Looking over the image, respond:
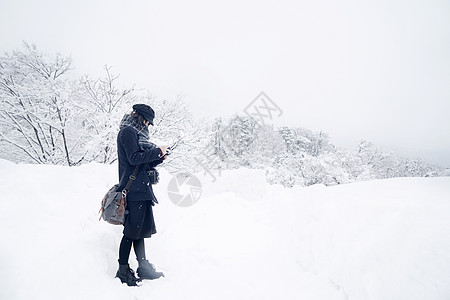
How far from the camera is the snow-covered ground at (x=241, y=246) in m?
1.94

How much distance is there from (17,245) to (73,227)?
27.3 inches

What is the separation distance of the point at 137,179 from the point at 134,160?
0.85 ft

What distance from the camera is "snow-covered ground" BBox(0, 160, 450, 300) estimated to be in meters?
1.94

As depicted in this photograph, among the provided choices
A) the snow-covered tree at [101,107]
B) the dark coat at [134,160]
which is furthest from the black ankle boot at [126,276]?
the snow-covered tree at [101,107]

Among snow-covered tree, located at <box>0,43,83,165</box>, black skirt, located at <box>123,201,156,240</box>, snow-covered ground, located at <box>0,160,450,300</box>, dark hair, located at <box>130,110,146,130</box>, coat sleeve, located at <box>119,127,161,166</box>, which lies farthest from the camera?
snow-covered tree, located at <box>0,43,83,165</box>

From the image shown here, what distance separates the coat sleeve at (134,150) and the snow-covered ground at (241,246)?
120cm

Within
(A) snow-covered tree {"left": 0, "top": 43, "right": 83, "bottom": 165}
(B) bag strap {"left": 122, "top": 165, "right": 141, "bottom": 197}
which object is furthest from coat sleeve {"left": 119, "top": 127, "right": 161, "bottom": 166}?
(A) snow-covered tree {"left": 0, "top": 43, "right": 83, "bottom": 165}

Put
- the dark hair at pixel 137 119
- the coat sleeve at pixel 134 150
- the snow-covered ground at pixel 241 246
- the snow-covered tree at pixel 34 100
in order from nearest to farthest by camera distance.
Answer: the snow-covered ground at pixel 241 246 < the coat sleeve at pixel 134 150 < the dark hair at pixel 137 119 < the snow-covered tree at pixel 34 100

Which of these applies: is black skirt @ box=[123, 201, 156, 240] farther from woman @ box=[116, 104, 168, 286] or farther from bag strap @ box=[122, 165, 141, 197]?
bag strap @ box=[122, 165, 141, 197]

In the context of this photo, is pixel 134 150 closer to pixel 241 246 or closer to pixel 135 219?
pixel 135 219

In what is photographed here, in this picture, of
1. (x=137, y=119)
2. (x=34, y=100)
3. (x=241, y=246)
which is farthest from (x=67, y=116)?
(x=241, y=246)

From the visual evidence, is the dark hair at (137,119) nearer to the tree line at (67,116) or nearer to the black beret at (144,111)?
the black beret at (144,111)

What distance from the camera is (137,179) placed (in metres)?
2.39

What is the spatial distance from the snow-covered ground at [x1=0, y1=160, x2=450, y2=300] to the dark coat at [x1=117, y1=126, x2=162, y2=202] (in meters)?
0.88
